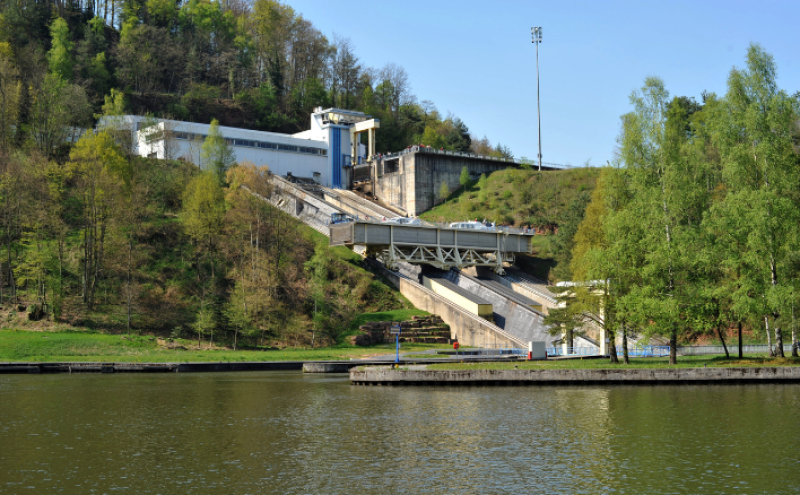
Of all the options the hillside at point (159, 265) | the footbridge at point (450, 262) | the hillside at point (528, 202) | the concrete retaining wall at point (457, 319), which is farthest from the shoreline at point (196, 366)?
the hillside at point (528, 202)

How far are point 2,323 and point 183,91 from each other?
71.8 metres

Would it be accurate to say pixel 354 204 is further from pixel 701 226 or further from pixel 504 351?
pixel 701 226

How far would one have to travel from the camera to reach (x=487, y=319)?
5847 cm

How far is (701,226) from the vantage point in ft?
125

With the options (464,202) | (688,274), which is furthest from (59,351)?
(464,202)

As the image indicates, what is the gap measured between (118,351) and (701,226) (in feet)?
120

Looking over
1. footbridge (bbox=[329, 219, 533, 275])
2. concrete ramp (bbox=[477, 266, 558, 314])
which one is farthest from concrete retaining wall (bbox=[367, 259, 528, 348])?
concrete ramp (bbox=[477, 266, 558, 314])

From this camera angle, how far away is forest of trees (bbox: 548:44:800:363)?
119 ft

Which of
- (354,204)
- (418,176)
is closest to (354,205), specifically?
(354,204)

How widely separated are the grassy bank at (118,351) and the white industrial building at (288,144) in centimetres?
3422

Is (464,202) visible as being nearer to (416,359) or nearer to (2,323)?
(416,359)

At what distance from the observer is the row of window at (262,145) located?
275 ft

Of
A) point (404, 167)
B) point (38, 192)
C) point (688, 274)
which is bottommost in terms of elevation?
point (688, 274)

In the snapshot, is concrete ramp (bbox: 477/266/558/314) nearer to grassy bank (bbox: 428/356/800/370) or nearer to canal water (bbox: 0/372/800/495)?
grassy bank (bbox: 428/356/800/370)
